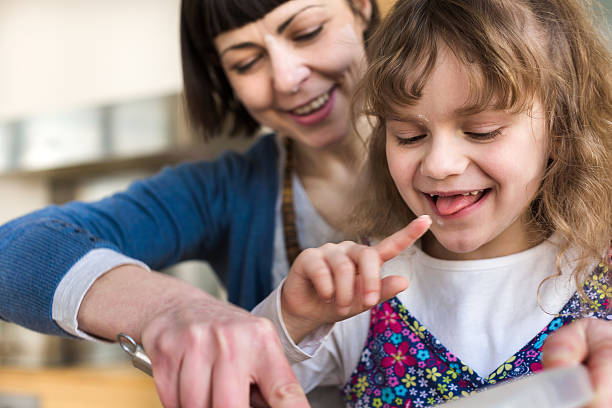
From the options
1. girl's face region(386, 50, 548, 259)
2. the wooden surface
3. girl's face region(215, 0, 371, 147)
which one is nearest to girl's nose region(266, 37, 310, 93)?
girl's face region(215, 0, 371, 147)

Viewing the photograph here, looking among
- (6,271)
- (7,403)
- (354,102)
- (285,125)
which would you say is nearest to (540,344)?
(354,102)

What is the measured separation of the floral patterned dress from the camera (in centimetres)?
80

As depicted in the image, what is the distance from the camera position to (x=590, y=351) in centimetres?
54

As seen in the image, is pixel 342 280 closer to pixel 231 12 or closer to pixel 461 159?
pixel 461 159

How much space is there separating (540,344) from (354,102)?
0.42 meters

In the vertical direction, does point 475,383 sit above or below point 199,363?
below

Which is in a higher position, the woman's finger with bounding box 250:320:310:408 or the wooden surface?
the woman's finger with bounding box 250:320:310:408

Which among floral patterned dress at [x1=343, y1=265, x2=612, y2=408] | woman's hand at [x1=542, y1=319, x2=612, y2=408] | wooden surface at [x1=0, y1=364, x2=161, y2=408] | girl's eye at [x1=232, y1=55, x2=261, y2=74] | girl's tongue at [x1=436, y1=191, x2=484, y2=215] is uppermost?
girl's eye at [x1=232, y1=55, x2=261, y2=74]

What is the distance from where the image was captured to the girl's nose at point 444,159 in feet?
2.36

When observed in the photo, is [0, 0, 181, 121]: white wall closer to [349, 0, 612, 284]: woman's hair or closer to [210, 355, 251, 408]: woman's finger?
[349, 0, 612, 284]: woman's hair

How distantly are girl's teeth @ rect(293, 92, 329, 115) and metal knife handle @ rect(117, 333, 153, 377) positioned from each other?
0.53 m

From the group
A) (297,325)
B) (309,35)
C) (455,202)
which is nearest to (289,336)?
(297,325)

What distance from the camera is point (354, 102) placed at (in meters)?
0.97

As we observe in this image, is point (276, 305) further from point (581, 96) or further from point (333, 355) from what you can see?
point (581, 96)
